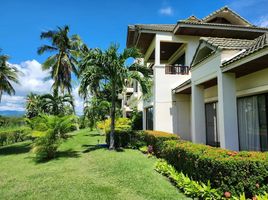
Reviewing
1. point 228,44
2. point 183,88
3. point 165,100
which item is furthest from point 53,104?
→ point 228,44

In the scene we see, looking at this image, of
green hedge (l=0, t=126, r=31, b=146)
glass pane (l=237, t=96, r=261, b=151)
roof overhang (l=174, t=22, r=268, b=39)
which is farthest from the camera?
green hedge (l=0, t=126, r=31, b=146)

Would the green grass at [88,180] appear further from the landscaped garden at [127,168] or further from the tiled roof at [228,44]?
the tiled roof at [228,44]

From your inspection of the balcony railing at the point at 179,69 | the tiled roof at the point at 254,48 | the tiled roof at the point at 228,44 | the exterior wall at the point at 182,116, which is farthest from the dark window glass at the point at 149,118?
the tiled roof at the point at 254,48

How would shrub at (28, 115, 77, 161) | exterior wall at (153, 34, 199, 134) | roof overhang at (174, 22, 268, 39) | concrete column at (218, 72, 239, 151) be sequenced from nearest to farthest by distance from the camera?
concrete column at (218, 72, 239, 151) < shrub at (28, 115, 77, 161) < roof overhang at (174, 22, 268, 39) < exterior wall at (153, 34, 199, 134)

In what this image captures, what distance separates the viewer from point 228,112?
911 centimetres

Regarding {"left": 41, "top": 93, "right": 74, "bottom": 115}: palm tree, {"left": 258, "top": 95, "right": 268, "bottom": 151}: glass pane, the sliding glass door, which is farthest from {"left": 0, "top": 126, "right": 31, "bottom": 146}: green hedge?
{"left": 258, "top": 95, "right": 268, "bottom": 151}: glass pane

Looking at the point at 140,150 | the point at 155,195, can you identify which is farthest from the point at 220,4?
the point at 155,195

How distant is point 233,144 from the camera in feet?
29.5

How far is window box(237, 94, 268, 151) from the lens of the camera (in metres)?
9.20

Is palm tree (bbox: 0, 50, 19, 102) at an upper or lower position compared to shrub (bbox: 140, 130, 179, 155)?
upper

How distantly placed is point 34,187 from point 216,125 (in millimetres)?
10284

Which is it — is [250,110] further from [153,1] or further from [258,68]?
[153,1]

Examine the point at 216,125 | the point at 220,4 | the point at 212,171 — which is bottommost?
the point at 212,171

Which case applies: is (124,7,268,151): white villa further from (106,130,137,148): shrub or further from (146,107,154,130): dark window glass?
(106,130,137,148): shrub
